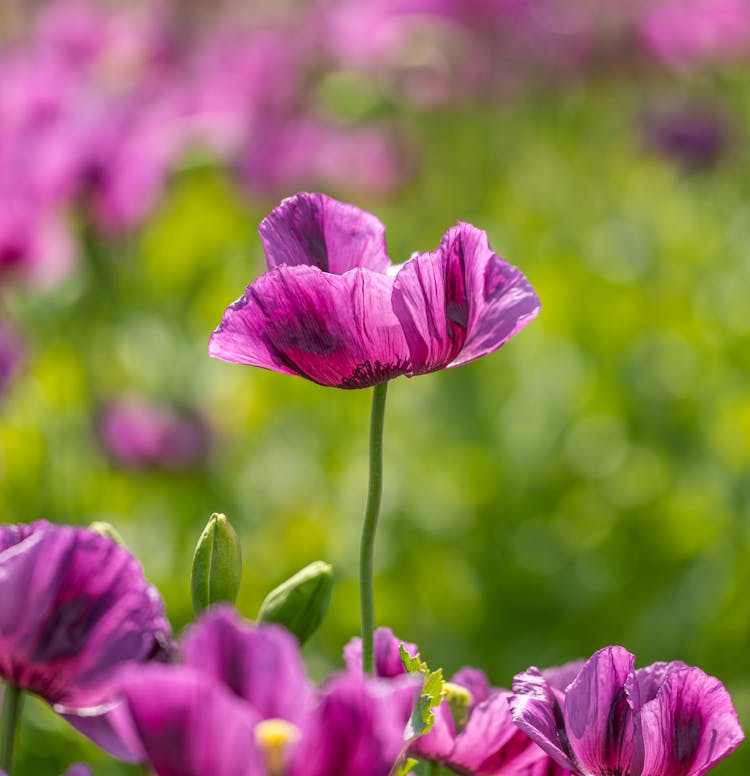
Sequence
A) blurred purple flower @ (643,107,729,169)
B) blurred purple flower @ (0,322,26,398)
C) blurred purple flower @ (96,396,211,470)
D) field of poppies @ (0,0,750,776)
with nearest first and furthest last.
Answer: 1. field of poppies @ (0,0,750,776)
2. blurred purple flower @ (0,322,26,398)
3. blurred purple flower @ (96,396,211,470)
4. blurred purple flower @ (643,107,729,169)

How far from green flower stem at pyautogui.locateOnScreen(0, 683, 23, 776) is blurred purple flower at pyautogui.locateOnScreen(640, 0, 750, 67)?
293cm

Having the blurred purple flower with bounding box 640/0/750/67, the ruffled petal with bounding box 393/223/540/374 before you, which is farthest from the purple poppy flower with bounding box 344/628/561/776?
the blurred purple flower with bounding box 640/0/750/67

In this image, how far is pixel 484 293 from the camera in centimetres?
51

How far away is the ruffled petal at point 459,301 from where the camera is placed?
49 cm

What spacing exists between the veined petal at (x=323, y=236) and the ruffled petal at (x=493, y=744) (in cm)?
17

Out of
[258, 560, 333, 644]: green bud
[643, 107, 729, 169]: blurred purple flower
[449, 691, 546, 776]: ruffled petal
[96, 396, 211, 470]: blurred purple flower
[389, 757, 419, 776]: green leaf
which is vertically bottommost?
[96, 396, 211, 470]: blurred purple flower

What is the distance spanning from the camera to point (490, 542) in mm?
1991

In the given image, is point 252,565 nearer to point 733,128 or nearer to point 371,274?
point 371,274

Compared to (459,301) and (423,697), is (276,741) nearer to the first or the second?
(423,697)

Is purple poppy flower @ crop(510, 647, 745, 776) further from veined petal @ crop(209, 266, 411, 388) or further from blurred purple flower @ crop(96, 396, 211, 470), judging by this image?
blurred purple flower @ crop(96, 396, 211, 470)

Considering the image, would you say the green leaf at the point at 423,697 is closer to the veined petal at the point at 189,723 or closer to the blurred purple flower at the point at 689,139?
the veined petal at the point at 189,723

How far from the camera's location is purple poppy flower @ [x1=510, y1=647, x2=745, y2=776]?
0.43 m

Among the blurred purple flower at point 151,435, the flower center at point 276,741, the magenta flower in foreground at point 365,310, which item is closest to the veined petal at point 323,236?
the magenta flower in foreground at point 365,310

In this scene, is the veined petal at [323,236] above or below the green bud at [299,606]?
above
